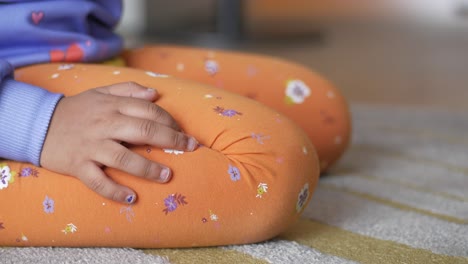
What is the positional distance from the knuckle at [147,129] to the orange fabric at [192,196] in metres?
0.02

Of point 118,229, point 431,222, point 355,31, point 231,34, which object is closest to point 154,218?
point 118,229

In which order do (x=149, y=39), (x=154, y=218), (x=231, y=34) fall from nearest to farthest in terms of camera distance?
(x=154, y=218)
(x=231, y=34)
(x=149, y=39)

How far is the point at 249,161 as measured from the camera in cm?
59

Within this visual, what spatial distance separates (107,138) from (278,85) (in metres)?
0.34

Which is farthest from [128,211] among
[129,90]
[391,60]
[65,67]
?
[391,60]

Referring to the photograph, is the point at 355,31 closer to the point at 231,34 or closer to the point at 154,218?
the point at 231,34

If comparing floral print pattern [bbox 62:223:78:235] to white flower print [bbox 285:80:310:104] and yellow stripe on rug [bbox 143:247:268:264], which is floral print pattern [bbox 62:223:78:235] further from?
white flower print [bbox 285:80:310:104]

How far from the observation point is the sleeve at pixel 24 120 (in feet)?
1.93

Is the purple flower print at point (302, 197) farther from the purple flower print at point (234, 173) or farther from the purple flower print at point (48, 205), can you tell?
the purple flower print at point (48, 205)

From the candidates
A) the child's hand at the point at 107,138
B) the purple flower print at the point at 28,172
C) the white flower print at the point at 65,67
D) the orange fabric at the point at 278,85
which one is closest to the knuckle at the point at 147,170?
the child's hand at the point at 107,138

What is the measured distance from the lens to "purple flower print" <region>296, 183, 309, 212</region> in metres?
0.60

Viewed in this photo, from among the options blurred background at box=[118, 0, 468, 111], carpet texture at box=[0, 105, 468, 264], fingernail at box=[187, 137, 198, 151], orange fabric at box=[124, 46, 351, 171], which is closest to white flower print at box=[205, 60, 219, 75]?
orange fabric at box=[124, 46, 351, 171]

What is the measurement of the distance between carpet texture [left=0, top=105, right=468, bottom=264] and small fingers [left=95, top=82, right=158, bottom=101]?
5.4 inches

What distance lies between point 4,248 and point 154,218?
0.14 metres
